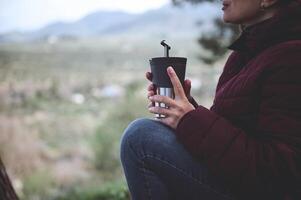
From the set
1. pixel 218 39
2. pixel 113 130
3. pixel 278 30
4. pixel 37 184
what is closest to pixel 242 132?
pixel 278 30

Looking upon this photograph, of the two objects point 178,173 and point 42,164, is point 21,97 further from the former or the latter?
point 178,173

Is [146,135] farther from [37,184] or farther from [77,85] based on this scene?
[77,85]

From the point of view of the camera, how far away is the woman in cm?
122

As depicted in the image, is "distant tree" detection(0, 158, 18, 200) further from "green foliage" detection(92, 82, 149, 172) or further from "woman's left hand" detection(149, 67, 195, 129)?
"green foliage" detection(92, 82, 149, 172)

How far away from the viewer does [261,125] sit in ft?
4.07

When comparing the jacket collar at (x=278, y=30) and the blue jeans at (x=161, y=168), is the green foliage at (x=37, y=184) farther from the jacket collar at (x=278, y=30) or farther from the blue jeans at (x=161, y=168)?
the jacket collar at (x=278, y=30)

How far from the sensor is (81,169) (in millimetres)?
8234

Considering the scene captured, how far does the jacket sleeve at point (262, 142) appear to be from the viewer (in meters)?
1.20

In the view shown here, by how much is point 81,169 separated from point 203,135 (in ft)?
23.5

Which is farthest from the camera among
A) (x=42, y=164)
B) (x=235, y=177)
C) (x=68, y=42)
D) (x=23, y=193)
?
(x=68, y=42)

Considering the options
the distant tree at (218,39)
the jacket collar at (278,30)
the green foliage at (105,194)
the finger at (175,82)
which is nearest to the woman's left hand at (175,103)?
the finger at (175,82)

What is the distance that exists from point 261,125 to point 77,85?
928cm

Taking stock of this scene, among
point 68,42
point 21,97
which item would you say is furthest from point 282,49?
point 68,42

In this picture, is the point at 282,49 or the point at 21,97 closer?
the point at 282,49
